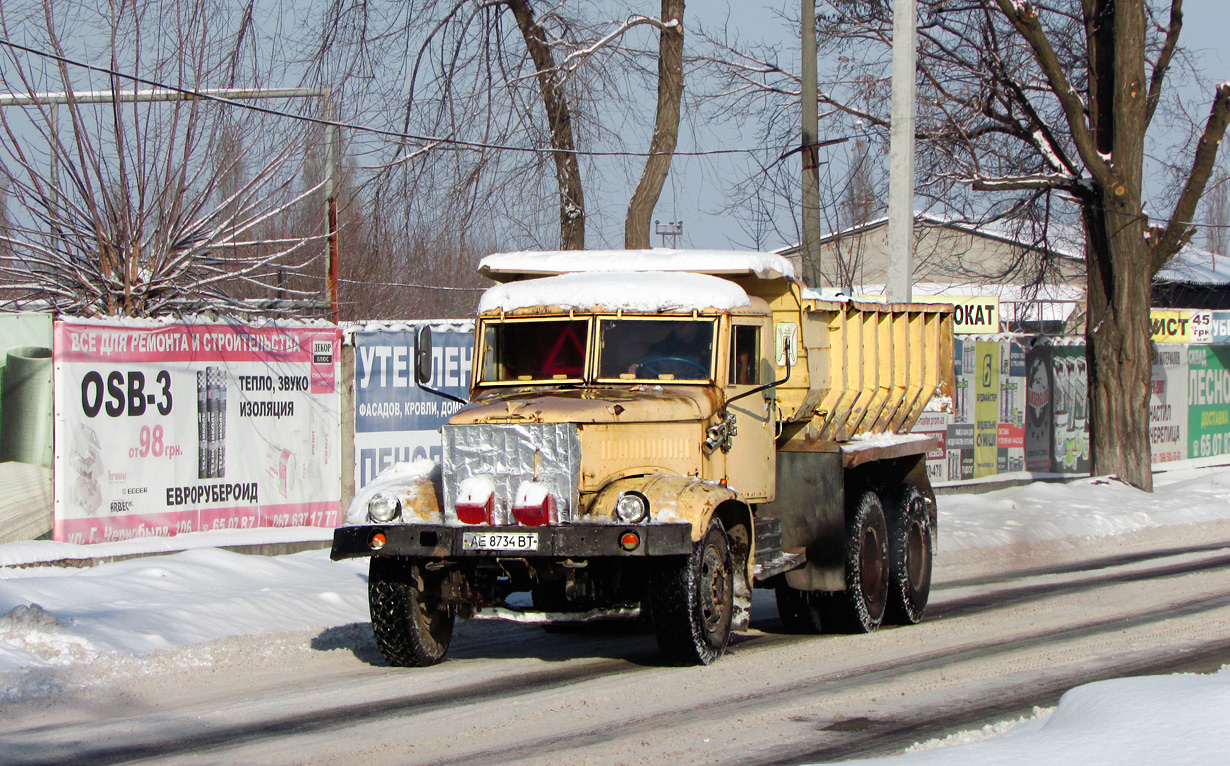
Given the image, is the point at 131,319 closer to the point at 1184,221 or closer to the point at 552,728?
the point at 552,728

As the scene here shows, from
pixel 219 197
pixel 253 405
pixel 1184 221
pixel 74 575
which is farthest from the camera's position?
pixel 1184 221

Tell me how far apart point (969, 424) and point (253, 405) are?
11888 mm

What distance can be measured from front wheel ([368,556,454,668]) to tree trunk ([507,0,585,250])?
1006 cm

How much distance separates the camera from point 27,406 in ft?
39.3

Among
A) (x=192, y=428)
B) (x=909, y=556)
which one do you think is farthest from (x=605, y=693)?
(x=192, y=428)

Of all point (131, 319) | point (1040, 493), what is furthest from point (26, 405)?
point (1040, 493)

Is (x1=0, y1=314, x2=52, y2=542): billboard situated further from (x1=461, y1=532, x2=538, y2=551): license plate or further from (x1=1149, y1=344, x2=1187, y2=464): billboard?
(x1=1149, y1=344, x2=1187, y2=464): billboard

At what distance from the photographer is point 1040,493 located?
19516mm

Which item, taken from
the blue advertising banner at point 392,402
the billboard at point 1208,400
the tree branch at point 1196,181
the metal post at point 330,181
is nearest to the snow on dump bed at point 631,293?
the blue advertising banner at point 392,402

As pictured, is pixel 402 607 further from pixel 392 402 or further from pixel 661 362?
pixel 392 402

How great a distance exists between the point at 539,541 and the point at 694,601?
1038 millimetres

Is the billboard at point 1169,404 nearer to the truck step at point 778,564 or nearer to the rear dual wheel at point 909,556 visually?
the rear dual wheel at point 909,556

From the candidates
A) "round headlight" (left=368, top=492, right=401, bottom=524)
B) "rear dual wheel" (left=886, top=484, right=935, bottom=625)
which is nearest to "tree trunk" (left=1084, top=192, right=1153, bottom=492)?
"rear dual wheel" (left=886, top=484, right=935, bottom=625)

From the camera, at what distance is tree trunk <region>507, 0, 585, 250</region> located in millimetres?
18016
